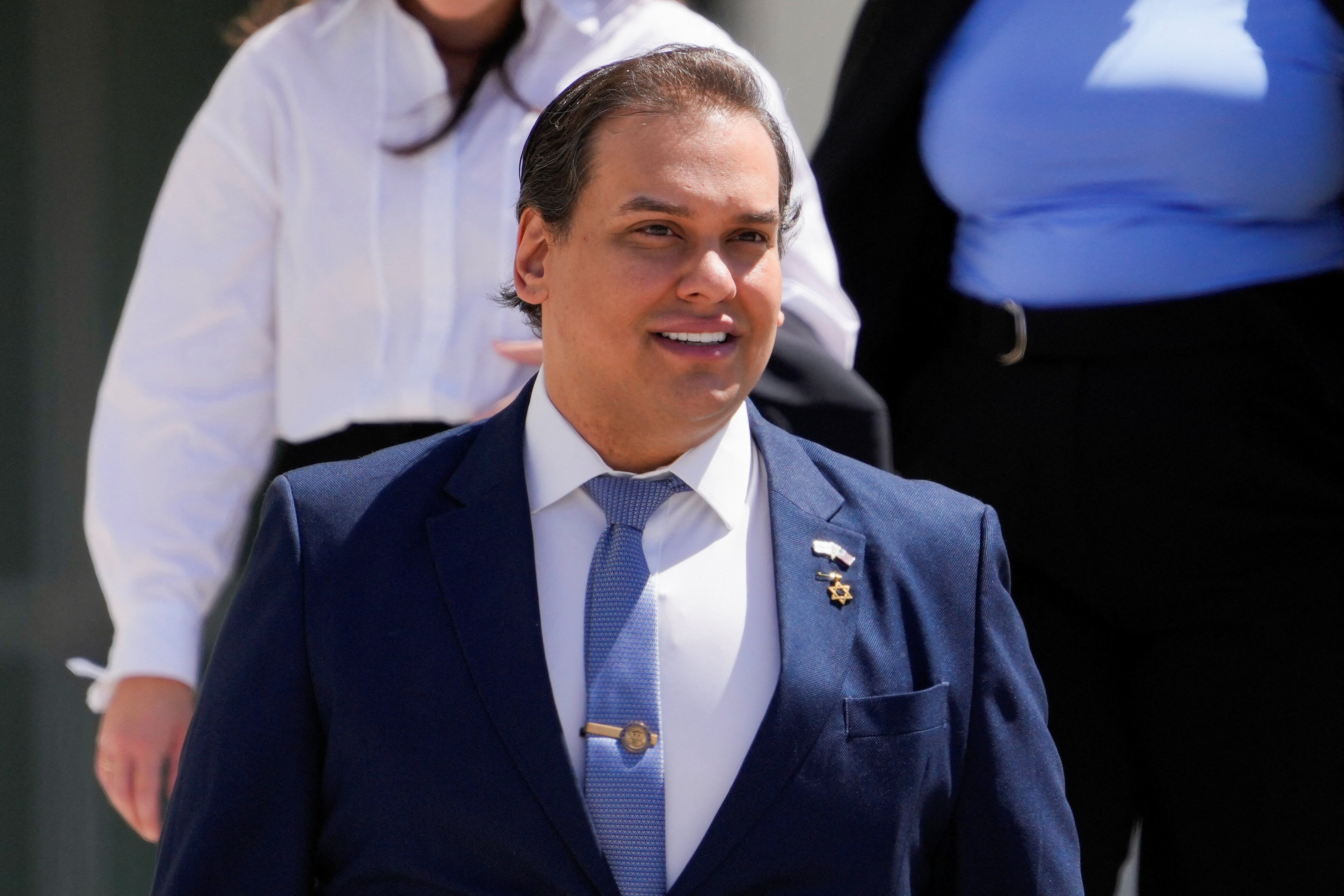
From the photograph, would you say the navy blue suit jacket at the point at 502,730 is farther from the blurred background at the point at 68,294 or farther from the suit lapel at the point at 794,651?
the blurred background at the point at 68,294

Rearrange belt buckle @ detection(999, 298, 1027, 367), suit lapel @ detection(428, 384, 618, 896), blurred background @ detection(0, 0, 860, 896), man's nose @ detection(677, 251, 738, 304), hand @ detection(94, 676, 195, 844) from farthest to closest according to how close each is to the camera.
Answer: blurred background @ detection(0, 0, 860, 896), belt buckle @ detection(999, 298, 1027, 367), hand @ detection(94, 676, 195, 844), man's nose @ detection(677, 251, 738, 304), suit lapel @ detection(428, 384, 618, 896)

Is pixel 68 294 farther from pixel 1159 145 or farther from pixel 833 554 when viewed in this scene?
pixel 833 554

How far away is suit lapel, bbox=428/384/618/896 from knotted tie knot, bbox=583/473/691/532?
3.5 inches

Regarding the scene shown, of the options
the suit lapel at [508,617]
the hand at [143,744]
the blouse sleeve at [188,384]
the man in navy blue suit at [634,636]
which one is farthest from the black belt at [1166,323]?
the hand at [143,744]

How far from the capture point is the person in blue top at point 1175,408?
2697mm

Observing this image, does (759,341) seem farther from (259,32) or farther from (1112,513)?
(259,32)

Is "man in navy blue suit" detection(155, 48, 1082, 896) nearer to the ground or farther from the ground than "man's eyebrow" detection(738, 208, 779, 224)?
nearer to the ground

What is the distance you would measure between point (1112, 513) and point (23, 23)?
10.6 ft

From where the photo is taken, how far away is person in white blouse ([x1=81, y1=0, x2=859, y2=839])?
A: 2664 millimetres

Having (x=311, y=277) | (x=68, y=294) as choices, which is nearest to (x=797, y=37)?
(x=68, y=294)

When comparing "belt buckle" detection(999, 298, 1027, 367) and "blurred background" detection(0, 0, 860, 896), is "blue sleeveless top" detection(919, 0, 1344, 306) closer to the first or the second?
"belt buckle" detection(999, 298, 1027, 367)

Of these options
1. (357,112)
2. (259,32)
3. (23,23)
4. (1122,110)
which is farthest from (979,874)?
(23,23)

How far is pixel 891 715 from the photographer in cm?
207

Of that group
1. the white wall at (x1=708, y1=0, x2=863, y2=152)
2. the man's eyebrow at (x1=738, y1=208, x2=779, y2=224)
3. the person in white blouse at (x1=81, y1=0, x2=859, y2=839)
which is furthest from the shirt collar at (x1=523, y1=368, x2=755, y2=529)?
the white wall at (x1=708, y1=0, x2=863, y2=152)
